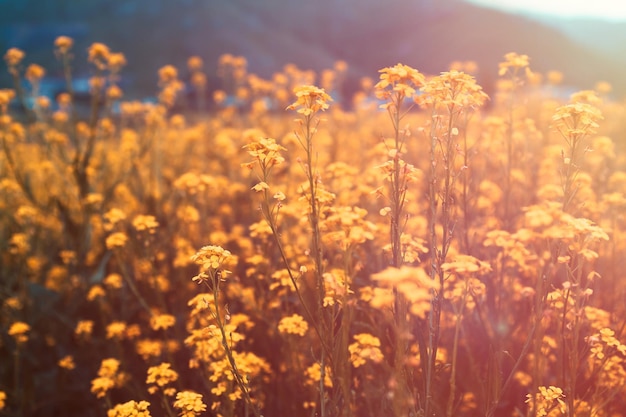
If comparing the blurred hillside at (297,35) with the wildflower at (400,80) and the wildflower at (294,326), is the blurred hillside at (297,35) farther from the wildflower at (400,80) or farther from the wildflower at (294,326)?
the wildflower at (400,80)

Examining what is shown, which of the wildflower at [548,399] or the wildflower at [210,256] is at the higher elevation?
the wildflower at [210,256]

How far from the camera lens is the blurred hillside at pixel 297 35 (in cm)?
9244

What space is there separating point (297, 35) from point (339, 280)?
12130cm

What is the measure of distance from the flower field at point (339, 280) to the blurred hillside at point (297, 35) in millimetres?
80316

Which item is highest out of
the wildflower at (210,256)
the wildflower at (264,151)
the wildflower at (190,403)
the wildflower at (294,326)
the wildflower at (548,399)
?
the wildflower at (264,151)

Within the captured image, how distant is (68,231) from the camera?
17.3 feet

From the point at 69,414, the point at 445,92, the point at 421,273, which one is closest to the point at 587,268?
the point at 445,92

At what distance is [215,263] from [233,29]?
112 meters

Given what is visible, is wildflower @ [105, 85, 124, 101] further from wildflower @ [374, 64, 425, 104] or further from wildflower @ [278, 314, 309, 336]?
wildflower @ [374, 64, 425, 104]

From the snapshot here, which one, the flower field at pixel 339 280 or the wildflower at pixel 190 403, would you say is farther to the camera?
the wildflower at pixel 190 403

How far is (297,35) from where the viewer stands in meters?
116

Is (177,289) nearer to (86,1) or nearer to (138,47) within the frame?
(138,47)

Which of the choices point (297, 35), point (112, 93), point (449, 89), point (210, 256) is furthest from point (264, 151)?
point (297, 35)

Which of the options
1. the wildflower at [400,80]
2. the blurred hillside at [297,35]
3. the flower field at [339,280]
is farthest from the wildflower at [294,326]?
the blurred hillside at [297,35]
